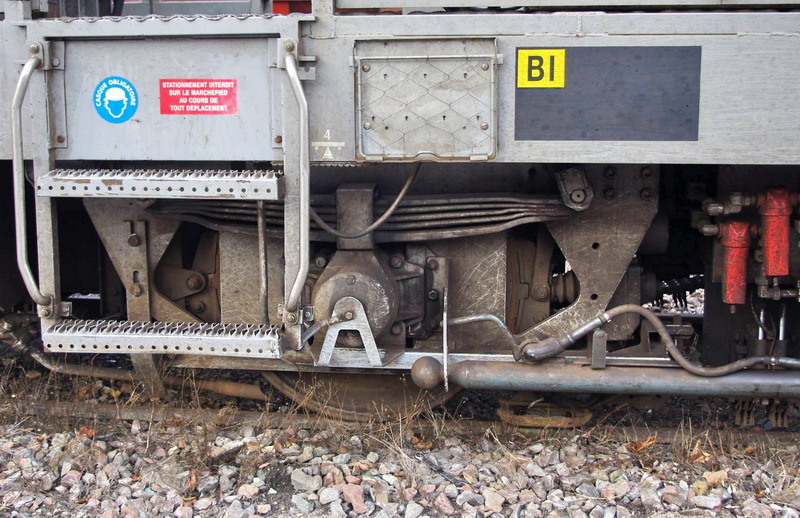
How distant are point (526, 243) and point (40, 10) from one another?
8.19 feet

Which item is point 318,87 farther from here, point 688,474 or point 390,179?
Answer: point 688,474

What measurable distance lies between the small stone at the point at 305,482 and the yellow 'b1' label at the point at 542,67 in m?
1.89

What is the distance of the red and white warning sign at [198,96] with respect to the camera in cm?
351

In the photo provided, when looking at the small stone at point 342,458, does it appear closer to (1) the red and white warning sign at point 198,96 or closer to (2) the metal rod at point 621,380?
(2) the metal rod at point 621,380

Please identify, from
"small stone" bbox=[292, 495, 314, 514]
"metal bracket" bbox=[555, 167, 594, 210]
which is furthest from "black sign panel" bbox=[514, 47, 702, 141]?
"small stone" bbox=[292, 495, 314, 514]

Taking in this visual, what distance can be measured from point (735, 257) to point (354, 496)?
1.98 m

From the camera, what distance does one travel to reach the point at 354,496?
3486 mm

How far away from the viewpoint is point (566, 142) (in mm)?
3396

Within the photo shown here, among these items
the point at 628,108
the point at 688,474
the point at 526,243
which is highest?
the point at 628,108

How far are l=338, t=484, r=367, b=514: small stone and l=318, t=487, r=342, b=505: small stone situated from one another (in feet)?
0.10

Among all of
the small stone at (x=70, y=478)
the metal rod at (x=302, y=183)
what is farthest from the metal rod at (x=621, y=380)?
the small stone at (x=70, y=478)

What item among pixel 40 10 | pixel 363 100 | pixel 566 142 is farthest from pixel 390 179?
pixel 40 10

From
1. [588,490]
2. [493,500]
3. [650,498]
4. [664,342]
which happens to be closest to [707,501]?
[650,498]

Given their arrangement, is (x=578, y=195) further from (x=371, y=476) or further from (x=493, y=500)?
(x=371, y=476)
